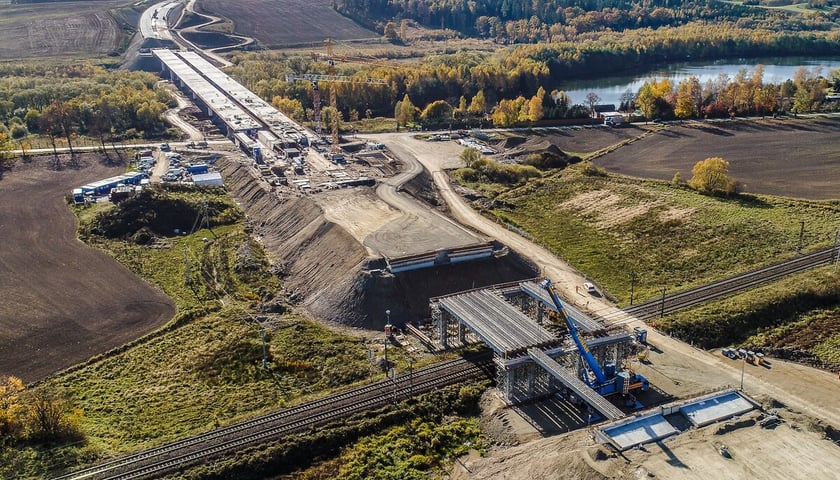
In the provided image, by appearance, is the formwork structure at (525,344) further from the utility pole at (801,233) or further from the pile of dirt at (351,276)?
the utility pole at (801,233)

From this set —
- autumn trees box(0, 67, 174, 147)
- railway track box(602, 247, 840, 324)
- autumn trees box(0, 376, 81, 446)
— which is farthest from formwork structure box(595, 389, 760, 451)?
autumn trees box(0, 67, 174, 147)

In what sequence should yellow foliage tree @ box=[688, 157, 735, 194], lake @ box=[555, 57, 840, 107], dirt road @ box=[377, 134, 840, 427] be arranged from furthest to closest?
lake @ box=[555, 57, 840, 107], yellow foliage tree @ box=[688, 157, 735, 194], dirt road @ box=[377, 134, 840, 427]

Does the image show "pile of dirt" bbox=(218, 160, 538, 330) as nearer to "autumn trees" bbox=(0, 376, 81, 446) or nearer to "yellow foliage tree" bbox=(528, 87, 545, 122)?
"autumn trees" bbox=(0, 376, 81, 446)

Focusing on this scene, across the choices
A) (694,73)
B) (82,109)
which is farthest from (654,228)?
(694,73)

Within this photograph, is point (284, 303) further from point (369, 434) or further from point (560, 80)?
point (560, 80)

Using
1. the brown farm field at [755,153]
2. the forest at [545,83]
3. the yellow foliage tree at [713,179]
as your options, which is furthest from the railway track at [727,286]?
the forest at [545,83]

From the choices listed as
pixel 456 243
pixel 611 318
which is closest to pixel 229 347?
pixel 456 243
